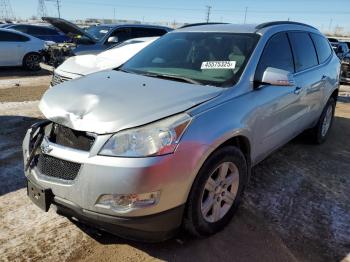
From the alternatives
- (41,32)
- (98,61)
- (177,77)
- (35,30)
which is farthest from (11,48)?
(177,77)

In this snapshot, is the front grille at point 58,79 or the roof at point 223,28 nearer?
the roof at point 223,28

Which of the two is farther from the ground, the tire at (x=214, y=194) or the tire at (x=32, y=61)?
the tire at (x=214, y=194)

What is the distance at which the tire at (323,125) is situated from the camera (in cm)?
566

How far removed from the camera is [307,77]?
4.66 meters

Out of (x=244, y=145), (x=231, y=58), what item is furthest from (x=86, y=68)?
(x=244, y=145)

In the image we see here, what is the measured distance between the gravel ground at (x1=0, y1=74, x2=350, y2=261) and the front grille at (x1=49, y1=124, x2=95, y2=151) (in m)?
0.86

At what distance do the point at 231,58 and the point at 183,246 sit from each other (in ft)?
5.95

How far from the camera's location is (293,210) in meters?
3.79

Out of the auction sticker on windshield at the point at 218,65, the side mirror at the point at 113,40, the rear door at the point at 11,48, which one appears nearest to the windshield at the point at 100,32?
the side mirror at the point at 113,40

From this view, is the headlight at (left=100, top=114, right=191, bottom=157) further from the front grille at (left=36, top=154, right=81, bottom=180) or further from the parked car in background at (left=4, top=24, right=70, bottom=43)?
the parked car in background at (left=4, top=24, right=70, bottom=43)

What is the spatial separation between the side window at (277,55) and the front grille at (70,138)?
172 centimetres

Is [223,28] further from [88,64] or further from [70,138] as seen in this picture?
[88,64]

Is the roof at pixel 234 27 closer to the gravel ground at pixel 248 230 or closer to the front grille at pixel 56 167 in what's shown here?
the gravel ground at pixel 248 230

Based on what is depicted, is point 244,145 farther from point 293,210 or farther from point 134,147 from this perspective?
point 134,147
